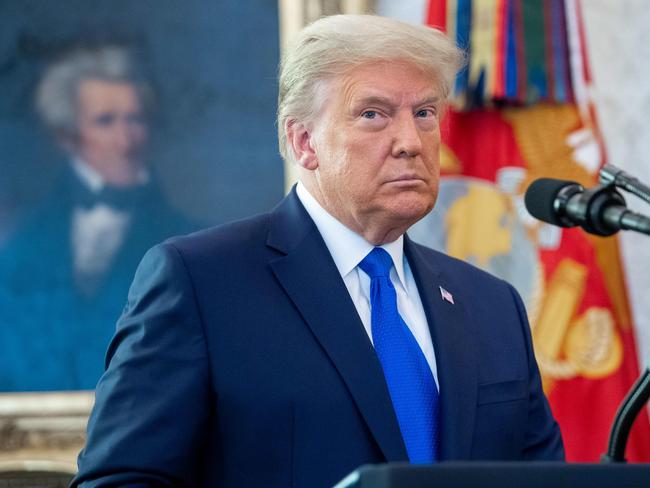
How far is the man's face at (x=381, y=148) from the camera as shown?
6.68 ft

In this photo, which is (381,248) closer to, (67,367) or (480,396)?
(480,396)

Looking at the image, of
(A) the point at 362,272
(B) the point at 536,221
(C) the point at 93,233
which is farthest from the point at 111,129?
(A) the point at 362,272

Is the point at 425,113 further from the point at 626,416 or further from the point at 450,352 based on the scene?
the point at 626,416

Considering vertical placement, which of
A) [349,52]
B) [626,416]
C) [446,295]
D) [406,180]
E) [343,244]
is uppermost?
[349,52]

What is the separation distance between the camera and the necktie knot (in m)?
2.10

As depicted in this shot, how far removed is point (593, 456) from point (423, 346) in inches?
66.1

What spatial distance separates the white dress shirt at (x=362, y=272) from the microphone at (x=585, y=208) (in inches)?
17.6

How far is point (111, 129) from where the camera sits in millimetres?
3514

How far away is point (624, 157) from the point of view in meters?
3.73

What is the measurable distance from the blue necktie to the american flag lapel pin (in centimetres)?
15

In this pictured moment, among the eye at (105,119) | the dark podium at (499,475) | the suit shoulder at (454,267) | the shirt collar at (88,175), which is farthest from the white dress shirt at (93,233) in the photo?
the dark podium at (499,475)

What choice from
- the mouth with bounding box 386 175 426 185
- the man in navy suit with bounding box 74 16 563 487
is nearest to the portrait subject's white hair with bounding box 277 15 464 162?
the man in navy suit with bounding box 74 16 563 487

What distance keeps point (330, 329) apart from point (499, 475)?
32.0 inches

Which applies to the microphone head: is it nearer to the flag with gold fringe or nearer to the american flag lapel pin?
the american flag lapel pin
